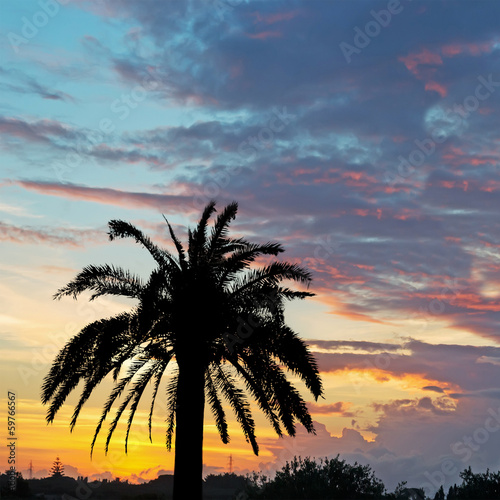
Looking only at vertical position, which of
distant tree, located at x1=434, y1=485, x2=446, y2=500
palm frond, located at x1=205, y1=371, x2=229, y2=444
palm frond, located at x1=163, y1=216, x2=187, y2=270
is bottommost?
distant tree, located at x1=434, y1=485, x2=446, y2=500

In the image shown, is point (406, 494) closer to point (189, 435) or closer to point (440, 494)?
point (440, 494)

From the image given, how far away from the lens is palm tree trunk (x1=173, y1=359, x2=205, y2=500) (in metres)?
19.9

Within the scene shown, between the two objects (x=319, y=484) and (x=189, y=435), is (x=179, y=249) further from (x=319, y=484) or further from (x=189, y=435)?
(x=319, y=484)

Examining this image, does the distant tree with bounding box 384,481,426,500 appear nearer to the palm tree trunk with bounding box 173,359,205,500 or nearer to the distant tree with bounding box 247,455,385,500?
the distant tree with bounding box 247,455,385,500

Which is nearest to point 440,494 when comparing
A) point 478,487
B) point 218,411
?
point 478,487

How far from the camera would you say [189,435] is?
20.0 metres

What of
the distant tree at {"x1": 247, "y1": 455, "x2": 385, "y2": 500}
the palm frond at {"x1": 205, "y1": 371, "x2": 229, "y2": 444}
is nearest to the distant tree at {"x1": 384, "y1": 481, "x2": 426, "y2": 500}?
the distant tree at {"x1": 247, "y1": 455, "x2": 385, "y2": 500}

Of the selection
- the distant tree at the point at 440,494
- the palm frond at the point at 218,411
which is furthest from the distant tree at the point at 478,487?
the palm frond at the point at 218,411

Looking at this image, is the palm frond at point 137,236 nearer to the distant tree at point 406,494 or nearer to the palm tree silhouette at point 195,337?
the palm tree silhouette at point 195,337

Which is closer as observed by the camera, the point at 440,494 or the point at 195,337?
the point at 195,337

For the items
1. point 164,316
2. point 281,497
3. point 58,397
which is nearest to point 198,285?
point 164,316

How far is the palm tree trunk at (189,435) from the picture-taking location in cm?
1988

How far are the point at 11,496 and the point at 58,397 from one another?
89.4 feet

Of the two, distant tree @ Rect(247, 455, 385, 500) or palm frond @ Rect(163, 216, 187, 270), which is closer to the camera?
palm frond @ Rect(163, 216, 187, 270)
